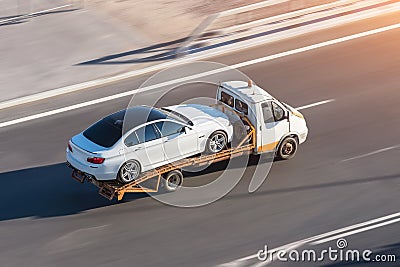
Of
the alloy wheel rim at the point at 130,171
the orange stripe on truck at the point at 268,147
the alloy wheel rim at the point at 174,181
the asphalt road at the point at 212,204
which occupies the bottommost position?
the asphalt road at the point at 212,204

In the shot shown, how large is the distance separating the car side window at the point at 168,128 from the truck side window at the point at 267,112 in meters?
2.30

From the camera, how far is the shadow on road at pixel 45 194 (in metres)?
20.3

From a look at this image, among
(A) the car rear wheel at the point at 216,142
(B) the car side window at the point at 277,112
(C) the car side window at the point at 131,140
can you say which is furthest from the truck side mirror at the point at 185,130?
(B) the car side window at the point at 277,112

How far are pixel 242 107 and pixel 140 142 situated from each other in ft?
10.4

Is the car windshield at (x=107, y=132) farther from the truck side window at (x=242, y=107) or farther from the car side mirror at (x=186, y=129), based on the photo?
the truck side window at (x=242, y=107)

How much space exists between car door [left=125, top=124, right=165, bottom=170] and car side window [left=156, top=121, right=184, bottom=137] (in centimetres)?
16

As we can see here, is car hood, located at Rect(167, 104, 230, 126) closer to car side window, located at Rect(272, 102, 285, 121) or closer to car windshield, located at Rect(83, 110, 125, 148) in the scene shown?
car side window, located at Rect(272, 102, 285, 121)

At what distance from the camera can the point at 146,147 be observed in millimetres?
20031

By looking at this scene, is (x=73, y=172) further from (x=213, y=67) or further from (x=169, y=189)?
(x=213, y=67)

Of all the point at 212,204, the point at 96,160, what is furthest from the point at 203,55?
the point at 96,160

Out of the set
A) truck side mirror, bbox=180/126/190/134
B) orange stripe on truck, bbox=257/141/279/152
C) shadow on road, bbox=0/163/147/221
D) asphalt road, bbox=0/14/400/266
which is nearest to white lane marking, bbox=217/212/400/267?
asphalt road, bbox=0/14/400/266

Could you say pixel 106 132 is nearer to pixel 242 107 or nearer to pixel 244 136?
pixel 244 136

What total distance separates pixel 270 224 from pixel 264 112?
3117 mm

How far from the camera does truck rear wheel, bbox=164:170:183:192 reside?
20312mm
